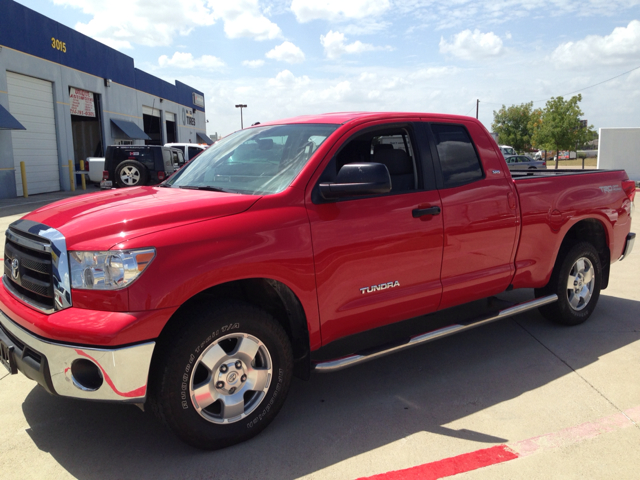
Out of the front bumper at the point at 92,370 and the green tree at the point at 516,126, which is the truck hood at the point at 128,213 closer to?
the front bumper at the point at 92,370

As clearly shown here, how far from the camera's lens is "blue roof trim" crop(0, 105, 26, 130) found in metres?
18.5

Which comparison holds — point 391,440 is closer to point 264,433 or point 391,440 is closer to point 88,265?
point 264,433

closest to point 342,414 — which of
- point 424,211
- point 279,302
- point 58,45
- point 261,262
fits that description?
point 279,302

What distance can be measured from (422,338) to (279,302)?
1.07 m

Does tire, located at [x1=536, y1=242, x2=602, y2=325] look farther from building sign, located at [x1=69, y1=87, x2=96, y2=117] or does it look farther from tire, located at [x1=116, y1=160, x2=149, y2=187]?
building sign, located at [x1=69, y1=87, x2=96, y2=117]

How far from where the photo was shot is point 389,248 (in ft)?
11.4

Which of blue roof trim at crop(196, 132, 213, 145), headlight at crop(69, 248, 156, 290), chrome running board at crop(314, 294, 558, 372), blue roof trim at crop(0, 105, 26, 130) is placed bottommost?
→ chrome running board at crop(314, 294, 558, 372)

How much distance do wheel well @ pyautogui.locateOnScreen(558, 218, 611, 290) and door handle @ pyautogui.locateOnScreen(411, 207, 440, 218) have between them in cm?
206

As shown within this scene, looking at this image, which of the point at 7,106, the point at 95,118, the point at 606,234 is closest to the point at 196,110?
the point at 95,118

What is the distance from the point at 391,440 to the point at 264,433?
2.51 ft

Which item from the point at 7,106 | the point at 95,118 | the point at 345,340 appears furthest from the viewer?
the point at 95,118

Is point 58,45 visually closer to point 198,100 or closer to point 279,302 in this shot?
point 279,302

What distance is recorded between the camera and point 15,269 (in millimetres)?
3105

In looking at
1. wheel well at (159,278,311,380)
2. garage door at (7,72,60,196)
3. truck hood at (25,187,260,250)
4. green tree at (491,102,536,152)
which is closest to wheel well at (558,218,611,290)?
wheel well at (159,278,311,380)
